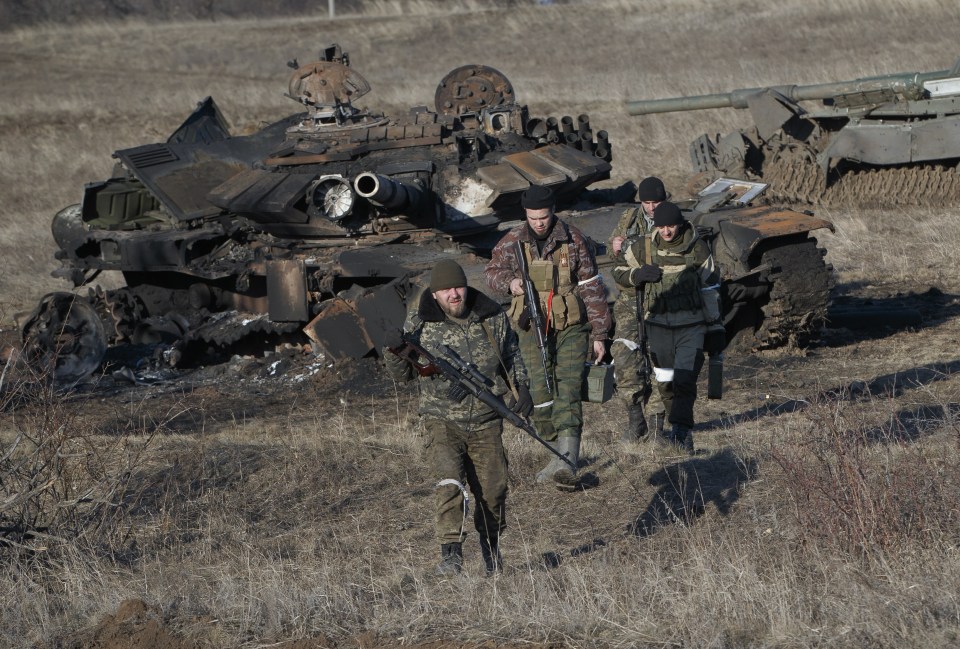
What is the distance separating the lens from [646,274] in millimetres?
7742

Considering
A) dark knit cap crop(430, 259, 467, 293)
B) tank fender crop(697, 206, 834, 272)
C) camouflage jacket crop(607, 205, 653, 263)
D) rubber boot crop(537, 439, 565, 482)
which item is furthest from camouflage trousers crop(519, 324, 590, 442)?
tank fender crop(697, 206, 834, 272)

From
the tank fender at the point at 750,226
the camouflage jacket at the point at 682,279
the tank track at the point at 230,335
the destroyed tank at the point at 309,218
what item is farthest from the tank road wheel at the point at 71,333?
the camouflage jacket at the point at 682,279

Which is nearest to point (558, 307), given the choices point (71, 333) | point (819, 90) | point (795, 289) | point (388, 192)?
point (388, 192)

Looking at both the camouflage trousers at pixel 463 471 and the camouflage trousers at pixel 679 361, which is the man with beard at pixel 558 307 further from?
the camouflage trousers at pixel 463 471

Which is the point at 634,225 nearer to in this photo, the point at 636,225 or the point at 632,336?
the point at 636,225

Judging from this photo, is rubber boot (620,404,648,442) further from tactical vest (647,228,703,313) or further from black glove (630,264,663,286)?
black glove (630,264,663,286)

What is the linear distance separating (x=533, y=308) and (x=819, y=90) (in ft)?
46.5

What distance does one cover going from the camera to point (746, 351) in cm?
1142

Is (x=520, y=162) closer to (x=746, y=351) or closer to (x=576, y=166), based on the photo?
(x=576, y=166)

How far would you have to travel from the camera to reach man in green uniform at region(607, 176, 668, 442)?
8.20 metres

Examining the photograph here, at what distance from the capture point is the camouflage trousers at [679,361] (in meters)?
7.99

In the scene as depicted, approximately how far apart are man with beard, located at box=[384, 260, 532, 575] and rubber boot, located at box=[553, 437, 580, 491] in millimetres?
1094

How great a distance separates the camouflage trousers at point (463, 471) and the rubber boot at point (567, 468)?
1036 millimetres

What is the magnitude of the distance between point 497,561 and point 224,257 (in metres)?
7.12
